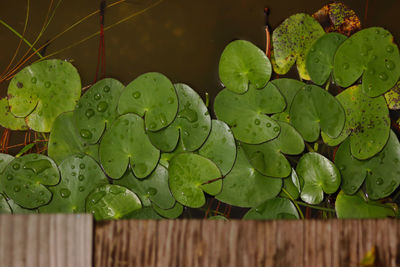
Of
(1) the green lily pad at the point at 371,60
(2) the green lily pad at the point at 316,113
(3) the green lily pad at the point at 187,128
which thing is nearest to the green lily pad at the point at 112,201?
(3) the green lily pad at the point at 187,128

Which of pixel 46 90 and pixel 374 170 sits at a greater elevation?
pixel 46 90

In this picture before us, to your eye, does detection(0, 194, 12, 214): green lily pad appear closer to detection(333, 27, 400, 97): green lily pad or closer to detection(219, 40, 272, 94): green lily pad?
detection(219, 40, 272, 94): green lily pad

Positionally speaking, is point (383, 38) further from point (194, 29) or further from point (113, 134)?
point (113, 134)

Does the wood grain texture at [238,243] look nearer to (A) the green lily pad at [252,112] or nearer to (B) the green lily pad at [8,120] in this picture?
(A) the green lily pad at [252,112]

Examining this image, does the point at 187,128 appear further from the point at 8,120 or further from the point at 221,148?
the point at 8,120

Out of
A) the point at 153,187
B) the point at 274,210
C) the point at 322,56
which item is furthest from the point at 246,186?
the point at 322,56

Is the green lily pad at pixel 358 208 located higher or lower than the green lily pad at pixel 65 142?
lower

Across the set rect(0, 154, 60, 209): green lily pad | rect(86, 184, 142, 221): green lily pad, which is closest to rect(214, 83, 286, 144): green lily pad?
rect(86, 184, 142, 221): green lily pad
